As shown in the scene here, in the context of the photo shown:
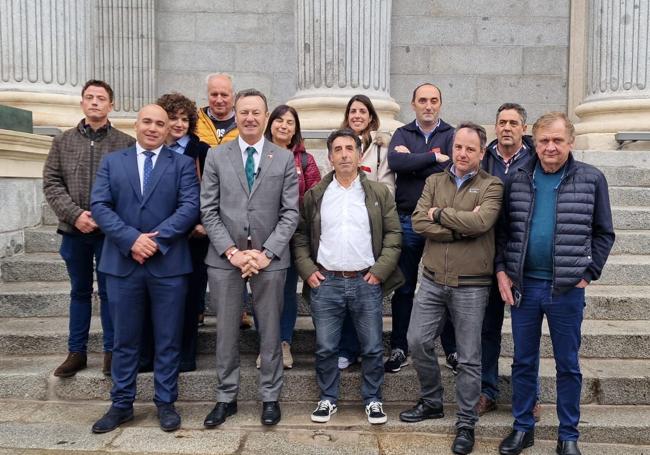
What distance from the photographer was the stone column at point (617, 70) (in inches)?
311

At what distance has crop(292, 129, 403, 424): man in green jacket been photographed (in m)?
4.51

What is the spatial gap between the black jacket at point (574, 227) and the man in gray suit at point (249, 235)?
1.48 m

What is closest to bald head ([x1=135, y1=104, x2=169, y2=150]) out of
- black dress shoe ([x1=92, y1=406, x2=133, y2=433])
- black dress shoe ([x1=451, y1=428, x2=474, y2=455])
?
black dress shoe ([x1=92, y1=406, x2=133, y2=433])

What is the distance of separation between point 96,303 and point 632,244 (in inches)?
201

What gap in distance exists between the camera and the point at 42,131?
24.2ft

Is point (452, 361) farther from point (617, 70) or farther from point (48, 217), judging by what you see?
point (617, 70)

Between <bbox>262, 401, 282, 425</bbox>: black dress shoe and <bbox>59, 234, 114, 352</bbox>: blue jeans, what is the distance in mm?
1260

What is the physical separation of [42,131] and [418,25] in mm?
5390

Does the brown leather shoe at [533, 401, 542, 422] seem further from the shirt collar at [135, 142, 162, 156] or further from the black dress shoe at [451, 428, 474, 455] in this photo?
the shirt collar at [135, 142, 162, 156]

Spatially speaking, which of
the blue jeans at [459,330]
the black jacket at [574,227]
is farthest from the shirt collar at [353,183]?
the black jacket at [574,227]

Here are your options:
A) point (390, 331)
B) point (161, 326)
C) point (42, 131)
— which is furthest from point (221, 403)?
point (42, 131)

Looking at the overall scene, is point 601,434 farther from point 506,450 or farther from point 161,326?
point 161,326

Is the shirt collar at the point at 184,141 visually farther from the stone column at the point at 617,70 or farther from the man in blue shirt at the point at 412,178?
the stone column at the point at 617,70

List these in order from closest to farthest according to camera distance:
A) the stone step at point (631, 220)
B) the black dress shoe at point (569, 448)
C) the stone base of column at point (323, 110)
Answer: the black dress shoe at point (569, 448) < the stone step at point (631, 220) < the stone base of column at point (323, 110)
